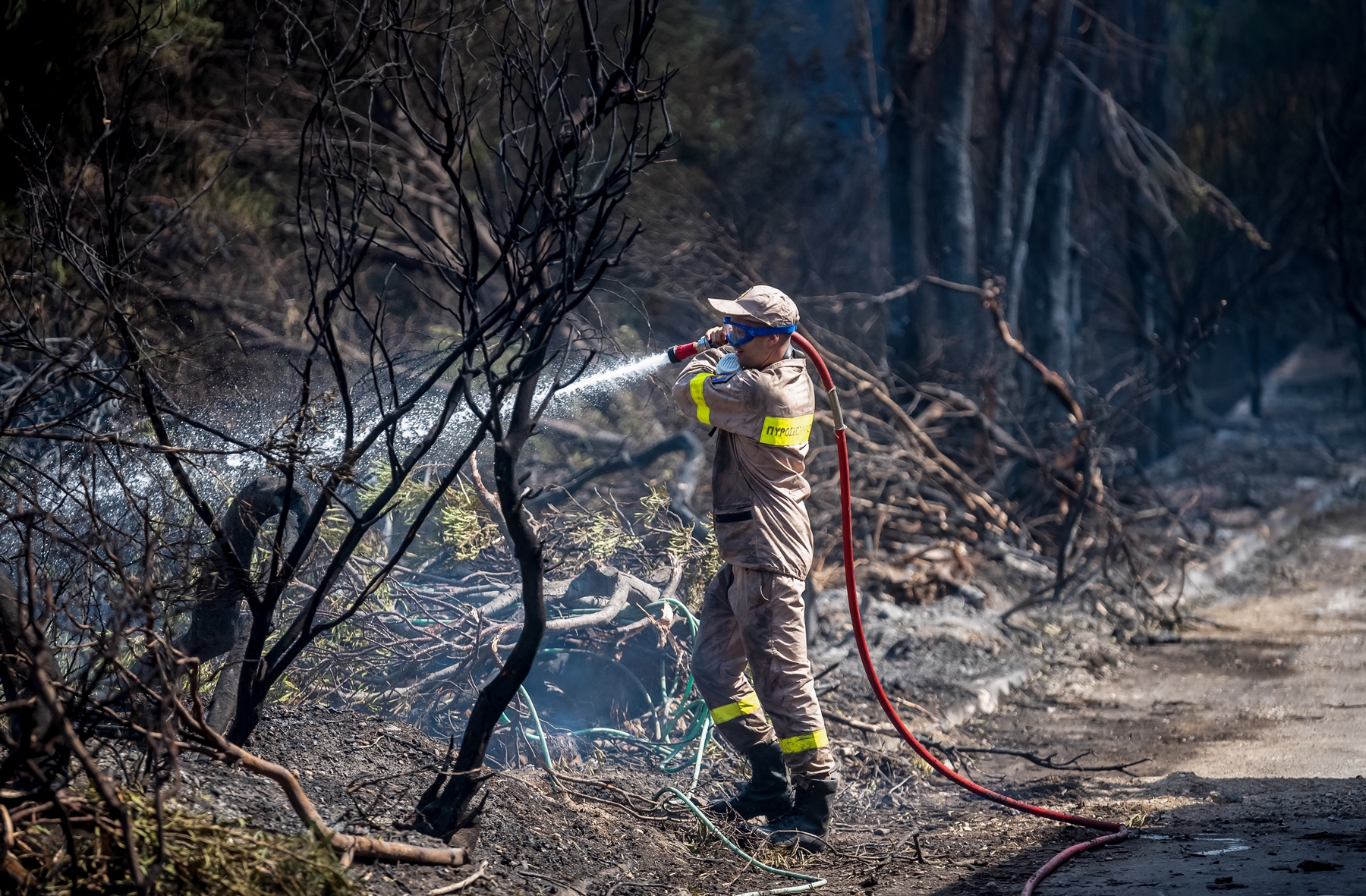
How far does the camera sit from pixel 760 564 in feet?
13.0

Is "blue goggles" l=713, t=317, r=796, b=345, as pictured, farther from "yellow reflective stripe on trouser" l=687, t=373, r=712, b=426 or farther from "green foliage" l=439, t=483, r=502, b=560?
"green foliage" l=439, t=483, r=502, b=560

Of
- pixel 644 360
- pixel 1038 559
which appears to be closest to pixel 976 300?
pixel 1038 559

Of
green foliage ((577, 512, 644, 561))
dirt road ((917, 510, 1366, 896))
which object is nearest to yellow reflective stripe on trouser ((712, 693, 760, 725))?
dirt road ((917, 510, 1366, 896))

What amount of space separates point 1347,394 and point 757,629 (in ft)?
70.6

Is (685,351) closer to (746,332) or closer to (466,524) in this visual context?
(746,332)

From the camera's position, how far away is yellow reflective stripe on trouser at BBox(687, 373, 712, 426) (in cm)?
406

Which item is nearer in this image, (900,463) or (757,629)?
(757,629)

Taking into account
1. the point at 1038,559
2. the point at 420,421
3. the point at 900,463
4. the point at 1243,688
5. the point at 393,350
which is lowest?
the point at 1243,688

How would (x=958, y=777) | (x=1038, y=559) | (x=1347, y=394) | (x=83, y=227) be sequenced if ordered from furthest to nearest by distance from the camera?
(x=1347, y=394)
(x=1038, y=559)
(x=83, y=227)
(x=958, y=777)

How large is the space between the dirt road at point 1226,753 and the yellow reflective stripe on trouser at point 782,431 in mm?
1578

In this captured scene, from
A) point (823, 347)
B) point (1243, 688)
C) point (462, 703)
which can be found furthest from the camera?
point (823, 347)

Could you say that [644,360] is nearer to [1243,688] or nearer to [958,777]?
[958,777]

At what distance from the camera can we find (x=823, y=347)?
9578mm

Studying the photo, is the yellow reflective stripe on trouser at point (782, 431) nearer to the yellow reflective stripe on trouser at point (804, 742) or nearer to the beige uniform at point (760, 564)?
the beige uniform at point (760, 564)
